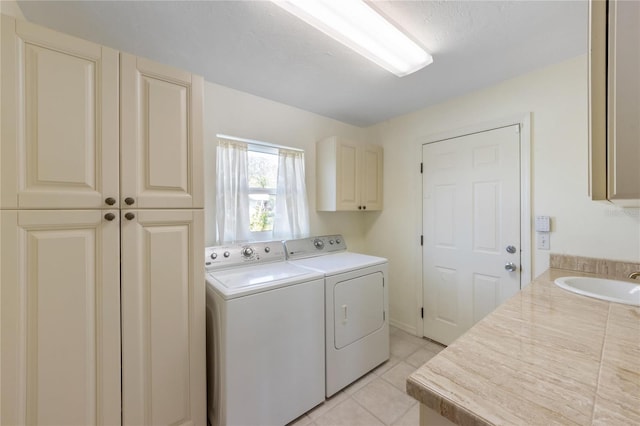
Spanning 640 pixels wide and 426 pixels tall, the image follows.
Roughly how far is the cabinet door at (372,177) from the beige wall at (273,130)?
32 centimetres

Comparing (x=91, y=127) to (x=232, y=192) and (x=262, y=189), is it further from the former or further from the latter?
(x=262, y=189)

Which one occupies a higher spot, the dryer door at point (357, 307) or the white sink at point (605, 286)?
the white sink at point (605, 286)

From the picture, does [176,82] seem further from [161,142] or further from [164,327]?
[164,327]

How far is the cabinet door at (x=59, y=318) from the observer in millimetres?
965

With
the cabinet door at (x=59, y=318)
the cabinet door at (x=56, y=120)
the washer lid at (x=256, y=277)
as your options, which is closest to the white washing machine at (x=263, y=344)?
the washer lid at (x=256, y=277)

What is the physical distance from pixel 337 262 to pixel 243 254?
78cm

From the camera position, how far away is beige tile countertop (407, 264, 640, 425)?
0.51 metres

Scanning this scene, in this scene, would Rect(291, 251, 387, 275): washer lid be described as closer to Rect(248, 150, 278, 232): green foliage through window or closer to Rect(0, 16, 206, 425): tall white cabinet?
Rect(248, 150, 278, 232): green foliage through window

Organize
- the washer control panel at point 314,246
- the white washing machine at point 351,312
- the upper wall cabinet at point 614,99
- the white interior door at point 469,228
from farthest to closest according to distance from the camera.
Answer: the washer control panel at point 314,246 < the white interior door at point 469,228 < the white washing machine at point 351,312 < the upper wall cabinet at point 614,99

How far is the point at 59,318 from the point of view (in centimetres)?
104

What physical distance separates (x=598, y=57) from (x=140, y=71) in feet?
→ 5.46

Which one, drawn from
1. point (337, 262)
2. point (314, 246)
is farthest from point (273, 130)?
point (337, 262)

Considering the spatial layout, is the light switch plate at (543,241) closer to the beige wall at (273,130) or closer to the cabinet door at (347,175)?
the cabinet door at (347,175)

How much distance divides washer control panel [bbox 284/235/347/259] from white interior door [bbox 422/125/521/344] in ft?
2.95
